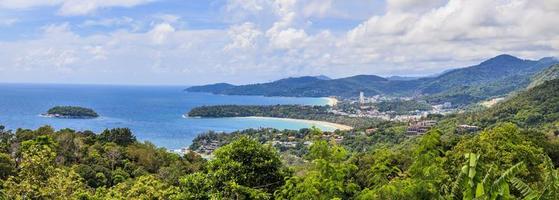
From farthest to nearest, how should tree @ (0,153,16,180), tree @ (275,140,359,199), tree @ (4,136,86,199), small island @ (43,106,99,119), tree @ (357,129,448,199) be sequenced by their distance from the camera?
small island @ (43,106,99,119) → tree @ (0,153,16,180) → tree @ (4,136,86,199) → tree @ (275,140,359,199) → tree @ (357,129,448,199)

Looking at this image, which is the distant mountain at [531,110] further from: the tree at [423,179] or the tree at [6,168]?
the tree at [423,179]

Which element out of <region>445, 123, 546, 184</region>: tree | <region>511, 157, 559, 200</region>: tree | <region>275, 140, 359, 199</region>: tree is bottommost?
<region>445, 123, 546, 184</region>: tree

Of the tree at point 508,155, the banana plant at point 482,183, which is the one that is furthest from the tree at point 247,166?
the banana plant at point 482,183

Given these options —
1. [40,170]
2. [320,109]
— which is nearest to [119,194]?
[40,170]

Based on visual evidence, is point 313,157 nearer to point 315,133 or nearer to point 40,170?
point 315,133

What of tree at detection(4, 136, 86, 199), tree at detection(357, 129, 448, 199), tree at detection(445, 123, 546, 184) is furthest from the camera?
tree at detection(445, 123, 546, 184)

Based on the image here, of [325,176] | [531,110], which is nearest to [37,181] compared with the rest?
[325,176]

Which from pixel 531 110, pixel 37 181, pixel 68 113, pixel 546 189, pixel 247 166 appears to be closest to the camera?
pixel 546 189

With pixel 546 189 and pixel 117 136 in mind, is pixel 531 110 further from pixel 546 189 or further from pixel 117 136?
pixel 546 189

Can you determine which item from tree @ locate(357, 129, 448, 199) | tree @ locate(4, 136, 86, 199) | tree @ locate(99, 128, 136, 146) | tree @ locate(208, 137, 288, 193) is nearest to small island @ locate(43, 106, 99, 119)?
tree @ locate(99, 128, 136, 146)

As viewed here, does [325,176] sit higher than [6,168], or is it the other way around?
[325,176]

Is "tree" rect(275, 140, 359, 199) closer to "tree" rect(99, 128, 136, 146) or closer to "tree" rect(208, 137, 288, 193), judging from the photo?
"tree" rect(208, 137, 288, 193)
